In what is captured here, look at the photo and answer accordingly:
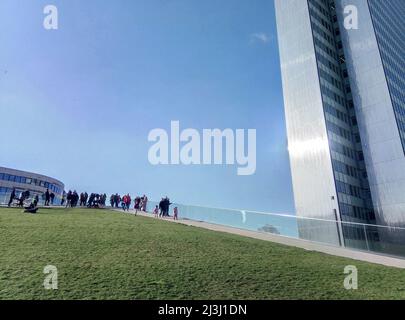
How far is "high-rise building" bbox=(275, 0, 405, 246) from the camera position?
2158 inches

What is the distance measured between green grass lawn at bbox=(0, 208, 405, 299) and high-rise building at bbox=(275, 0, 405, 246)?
137 ft

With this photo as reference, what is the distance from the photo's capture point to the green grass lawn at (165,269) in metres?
8.44

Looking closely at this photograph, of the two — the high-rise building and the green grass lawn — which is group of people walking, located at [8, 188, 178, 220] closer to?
the green grass lawn

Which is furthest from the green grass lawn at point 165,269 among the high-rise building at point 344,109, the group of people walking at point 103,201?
the high-rise building at point 344,109

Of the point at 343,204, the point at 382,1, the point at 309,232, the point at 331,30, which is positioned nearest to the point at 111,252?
the point at 309,232

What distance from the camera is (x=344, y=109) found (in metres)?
66.3

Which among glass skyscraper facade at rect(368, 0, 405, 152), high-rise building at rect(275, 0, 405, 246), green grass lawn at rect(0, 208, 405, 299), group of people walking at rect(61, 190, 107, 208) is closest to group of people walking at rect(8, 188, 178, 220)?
group of people walking at rect(61, 190, 107, 208)

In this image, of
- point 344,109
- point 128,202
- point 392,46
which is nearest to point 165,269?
point 128,202

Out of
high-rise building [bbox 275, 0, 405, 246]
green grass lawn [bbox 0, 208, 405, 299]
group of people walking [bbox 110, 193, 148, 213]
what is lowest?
green grass lawn [bbox 0, 208, 405, 299]

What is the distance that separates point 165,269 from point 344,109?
6576 centimetres

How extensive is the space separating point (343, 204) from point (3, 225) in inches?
2045

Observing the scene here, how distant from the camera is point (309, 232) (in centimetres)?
2370

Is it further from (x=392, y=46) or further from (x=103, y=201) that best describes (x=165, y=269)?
(x=392, y=46)

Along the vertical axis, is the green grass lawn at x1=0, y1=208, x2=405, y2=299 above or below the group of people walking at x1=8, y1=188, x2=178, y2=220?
below
